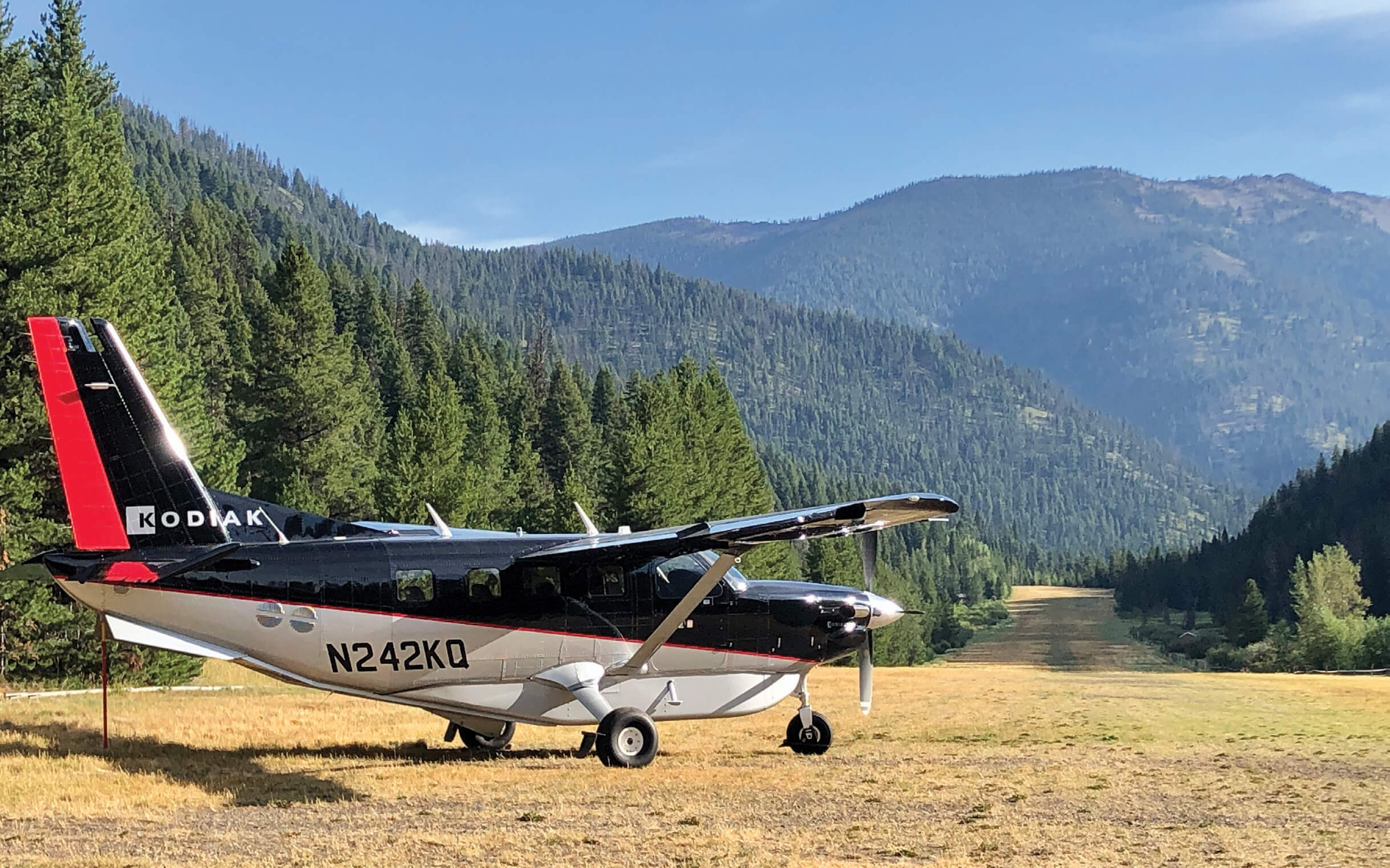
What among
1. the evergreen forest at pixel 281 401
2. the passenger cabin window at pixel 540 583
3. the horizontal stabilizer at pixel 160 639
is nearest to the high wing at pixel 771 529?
the passenger cabin window at pixel 540 583

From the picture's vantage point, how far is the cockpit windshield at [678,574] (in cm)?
1970

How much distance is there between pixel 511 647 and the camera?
18844 mm

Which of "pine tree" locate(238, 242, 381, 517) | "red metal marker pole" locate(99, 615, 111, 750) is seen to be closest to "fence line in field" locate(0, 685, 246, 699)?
"red metal marker pole" locate(99, 615, 111, 750)

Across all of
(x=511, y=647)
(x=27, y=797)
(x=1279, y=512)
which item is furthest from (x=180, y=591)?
(x=1279, y=512)

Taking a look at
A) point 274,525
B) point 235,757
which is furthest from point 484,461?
point 274,525

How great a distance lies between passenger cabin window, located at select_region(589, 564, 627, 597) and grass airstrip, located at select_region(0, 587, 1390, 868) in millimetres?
2456

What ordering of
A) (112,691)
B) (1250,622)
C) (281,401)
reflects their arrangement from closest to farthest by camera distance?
1. (112,691)
2. (281,401)
3. (1250,622)

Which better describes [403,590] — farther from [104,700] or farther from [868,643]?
[868,643]

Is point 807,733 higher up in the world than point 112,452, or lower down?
lower down

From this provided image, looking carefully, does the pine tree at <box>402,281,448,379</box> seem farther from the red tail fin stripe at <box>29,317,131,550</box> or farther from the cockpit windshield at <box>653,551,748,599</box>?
the red tail fin stripe at <box>29,317,131,550</box>

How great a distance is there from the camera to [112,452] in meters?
18.2

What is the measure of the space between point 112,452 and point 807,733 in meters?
10.8

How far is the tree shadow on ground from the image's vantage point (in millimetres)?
16797

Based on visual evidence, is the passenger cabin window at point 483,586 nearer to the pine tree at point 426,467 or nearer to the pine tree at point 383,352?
the pine tree at point 426,467
